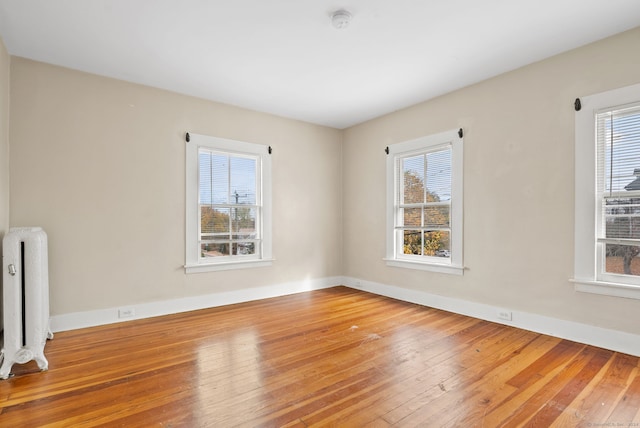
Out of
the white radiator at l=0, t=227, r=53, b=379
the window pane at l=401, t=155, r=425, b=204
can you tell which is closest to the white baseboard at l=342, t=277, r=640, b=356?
the window pane at l=401, t=155, r=425, b=204

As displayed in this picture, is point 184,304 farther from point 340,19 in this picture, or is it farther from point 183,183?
point 340,19

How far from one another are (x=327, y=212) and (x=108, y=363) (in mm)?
3681

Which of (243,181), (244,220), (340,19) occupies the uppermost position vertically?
(340,19)

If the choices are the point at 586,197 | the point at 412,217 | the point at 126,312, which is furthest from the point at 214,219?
the point at 586,197

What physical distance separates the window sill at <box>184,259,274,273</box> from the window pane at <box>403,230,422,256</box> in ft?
6.53

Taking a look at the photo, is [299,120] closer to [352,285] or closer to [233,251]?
[233,251]

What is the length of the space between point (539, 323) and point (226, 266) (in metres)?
3.66

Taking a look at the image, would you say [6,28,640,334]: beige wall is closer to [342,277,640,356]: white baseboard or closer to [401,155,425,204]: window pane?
[342,277,640,356]: white baseboard

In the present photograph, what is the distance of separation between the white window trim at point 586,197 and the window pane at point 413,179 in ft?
5.79

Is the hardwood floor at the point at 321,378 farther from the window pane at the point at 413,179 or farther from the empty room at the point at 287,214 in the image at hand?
the window pane at the point at 413,179

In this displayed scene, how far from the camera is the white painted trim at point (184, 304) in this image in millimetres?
3445

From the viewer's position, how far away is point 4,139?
10.1 feet

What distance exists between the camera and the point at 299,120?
17.3ft

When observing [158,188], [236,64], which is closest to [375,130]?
[236,64]
